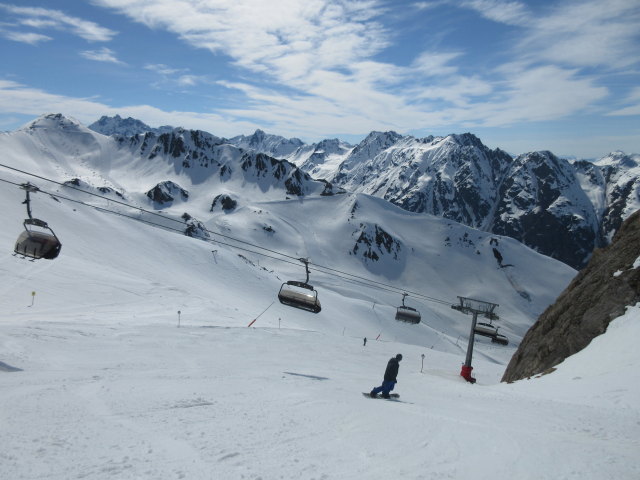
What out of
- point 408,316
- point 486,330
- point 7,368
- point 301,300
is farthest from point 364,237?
point 7,368

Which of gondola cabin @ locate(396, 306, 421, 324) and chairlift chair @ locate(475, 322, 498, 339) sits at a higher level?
chairlift chair @ locate(475, 322, 498, 339)

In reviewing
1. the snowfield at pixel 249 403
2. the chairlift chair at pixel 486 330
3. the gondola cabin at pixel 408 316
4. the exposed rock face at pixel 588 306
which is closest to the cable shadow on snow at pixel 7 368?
the snowfield at pixel 249 403

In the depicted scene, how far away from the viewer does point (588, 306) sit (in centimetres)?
1802

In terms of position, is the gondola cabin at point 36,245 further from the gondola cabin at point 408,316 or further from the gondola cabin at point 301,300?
the gondola cabin at point 408,316

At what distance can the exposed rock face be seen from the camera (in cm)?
1650

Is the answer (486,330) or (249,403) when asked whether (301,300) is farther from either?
(486,330)

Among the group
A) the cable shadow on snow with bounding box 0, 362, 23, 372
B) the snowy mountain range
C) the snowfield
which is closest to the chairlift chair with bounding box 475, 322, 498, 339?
the snowfield

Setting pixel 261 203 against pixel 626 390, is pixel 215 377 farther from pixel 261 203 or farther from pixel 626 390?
pixel 261 203

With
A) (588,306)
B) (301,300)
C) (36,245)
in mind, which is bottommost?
(301,300)

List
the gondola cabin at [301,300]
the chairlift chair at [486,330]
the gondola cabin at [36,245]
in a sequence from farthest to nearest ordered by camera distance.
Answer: the chairlift chair at [486,330] → the gondola cabin at [301,300] → the gondola cabin at [36,245]

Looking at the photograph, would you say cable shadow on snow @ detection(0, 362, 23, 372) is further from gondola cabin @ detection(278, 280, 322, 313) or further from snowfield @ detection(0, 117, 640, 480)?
gondola cabin @ detection(278, 280, 322, 313)

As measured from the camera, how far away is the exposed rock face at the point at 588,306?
16.5 meters

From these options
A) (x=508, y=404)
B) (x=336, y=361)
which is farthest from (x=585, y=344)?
(x=336, y=361)

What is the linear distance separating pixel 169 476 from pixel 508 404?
9392 millimetres
